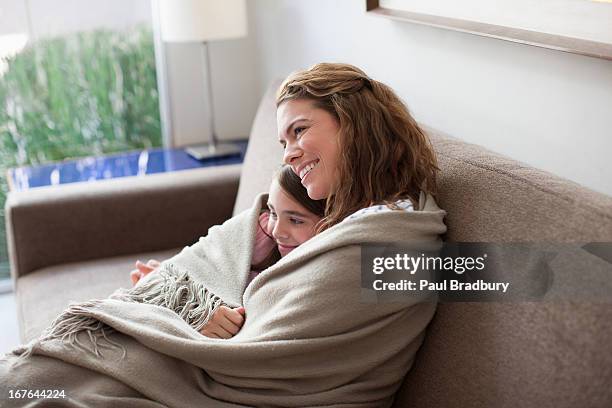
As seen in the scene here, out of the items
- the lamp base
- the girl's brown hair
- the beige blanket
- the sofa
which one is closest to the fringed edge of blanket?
the beige blanket

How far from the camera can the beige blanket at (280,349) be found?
Result: 4.42 ft

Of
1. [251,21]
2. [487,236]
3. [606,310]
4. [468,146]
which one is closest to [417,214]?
[487,236]

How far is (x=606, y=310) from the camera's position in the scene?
1087 mm

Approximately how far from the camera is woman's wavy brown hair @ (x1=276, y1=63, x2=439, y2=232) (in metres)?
1.51

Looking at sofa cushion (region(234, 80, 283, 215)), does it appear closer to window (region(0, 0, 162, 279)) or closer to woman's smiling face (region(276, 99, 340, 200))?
woman's smiling face (region(276, 99, 340, 200))

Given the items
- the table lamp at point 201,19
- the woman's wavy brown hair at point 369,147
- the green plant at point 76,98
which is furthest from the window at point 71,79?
the woman's wavy brown hair at point 369,147

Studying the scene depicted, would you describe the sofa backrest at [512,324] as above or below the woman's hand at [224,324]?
above

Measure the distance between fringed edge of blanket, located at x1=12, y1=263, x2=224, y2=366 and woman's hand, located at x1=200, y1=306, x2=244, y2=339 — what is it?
0.06 feet

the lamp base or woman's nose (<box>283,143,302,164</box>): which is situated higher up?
woman's nose (<box>283,143,302,164</box>)

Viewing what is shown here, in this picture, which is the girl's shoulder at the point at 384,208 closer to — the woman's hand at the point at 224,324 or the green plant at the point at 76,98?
the woman's hand at the point at 224,324

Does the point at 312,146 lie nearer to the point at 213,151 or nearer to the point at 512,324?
the point at 512,324

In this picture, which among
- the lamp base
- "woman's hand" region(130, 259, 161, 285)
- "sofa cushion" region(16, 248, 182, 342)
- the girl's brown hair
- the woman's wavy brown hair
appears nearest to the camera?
the woman's wavy brown hair

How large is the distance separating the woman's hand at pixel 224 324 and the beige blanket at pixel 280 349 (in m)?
0.06

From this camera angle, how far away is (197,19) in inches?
115
